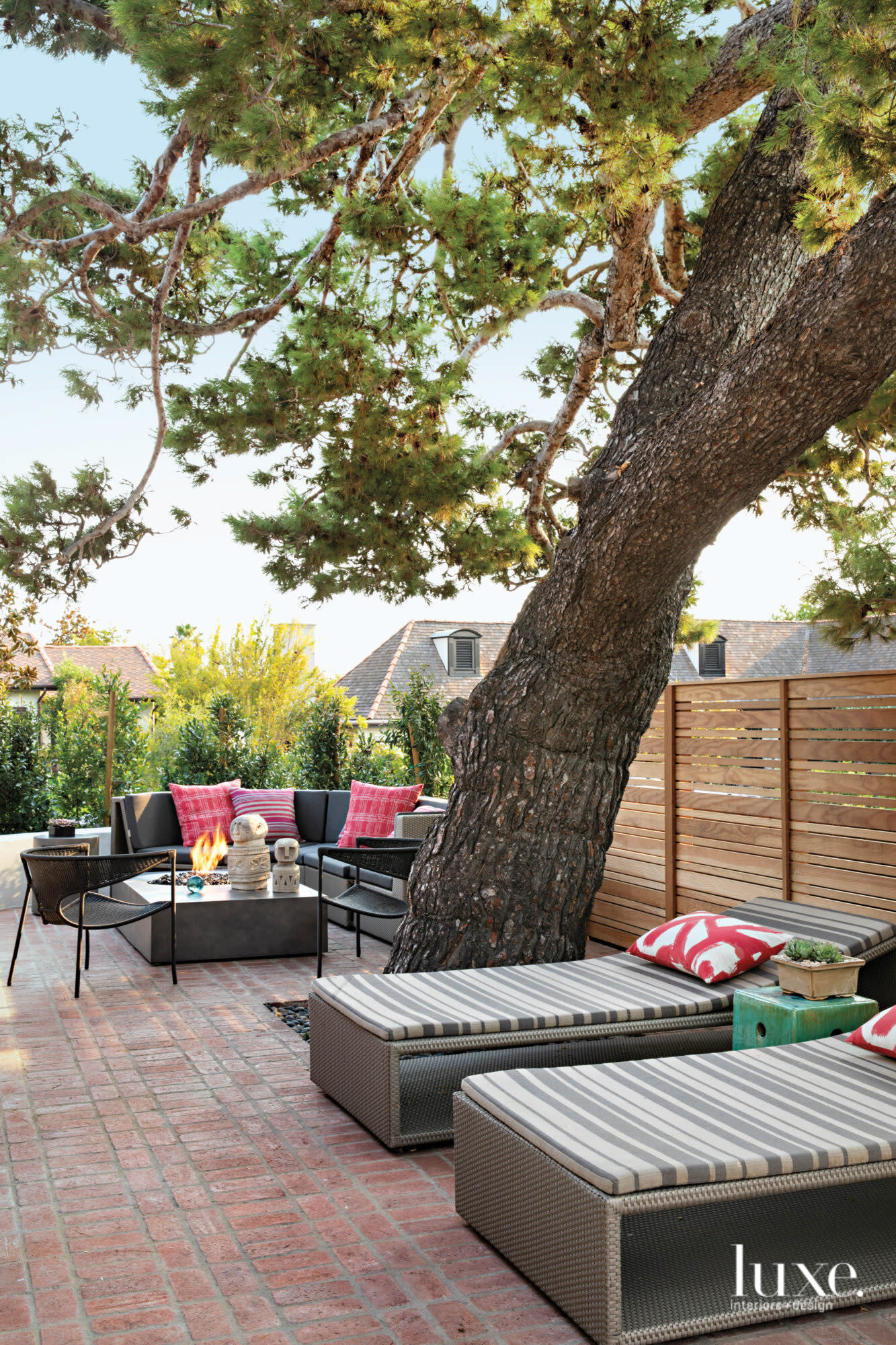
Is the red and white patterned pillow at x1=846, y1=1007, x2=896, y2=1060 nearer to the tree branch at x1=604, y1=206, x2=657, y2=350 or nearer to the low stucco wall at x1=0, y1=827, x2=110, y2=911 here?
the tree branch at x1=604, y1=206, x2=657, y2=350

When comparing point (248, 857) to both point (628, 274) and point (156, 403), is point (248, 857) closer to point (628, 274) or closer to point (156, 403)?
point (156, 403)

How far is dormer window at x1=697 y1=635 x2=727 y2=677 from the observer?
29.0m

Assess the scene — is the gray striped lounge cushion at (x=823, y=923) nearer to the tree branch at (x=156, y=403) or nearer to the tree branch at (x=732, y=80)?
the tree branch at (x=732, y=80)

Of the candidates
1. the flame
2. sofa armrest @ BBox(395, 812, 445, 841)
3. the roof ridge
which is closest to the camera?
the flame

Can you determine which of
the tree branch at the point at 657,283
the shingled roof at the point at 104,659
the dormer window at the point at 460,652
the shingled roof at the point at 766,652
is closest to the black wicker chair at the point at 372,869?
the tree branch at the point at 657,283

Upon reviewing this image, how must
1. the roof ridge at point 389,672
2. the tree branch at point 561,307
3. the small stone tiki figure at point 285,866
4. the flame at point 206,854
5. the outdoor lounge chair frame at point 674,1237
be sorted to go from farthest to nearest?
the roof ridge at point 389,672
the flame at point 206,854
the small stone tiki figure at point 285,866
the tree branch at point 561,307
the outdoor lounge chair frame at point 674,1237

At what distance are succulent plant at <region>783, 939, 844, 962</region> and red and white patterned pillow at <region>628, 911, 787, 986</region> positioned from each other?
499mm

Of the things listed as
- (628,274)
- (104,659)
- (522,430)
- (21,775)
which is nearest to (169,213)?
(628,274)

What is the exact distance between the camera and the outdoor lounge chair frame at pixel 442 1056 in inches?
160

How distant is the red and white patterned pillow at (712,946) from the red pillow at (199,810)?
5.53 m

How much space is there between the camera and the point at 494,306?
5.81 meters

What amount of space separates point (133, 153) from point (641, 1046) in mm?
5421

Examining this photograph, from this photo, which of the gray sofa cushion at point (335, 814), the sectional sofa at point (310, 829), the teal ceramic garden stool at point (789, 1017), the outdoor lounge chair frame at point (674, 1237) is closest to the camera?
the outdoor lounge chair frame at point (674, 1237)

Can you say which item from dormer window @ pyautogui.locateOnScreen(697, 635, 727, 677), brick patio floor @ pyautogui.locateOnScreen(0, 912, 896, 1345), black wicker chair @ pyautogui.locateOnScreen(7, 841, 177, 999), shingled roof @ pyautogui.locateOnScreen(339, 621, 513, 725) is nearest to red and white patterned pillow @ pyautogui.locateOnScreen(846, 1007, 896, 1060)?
brick patio floor @ pyautogui.locateOnScreen(0, 912, 896, 1345)
